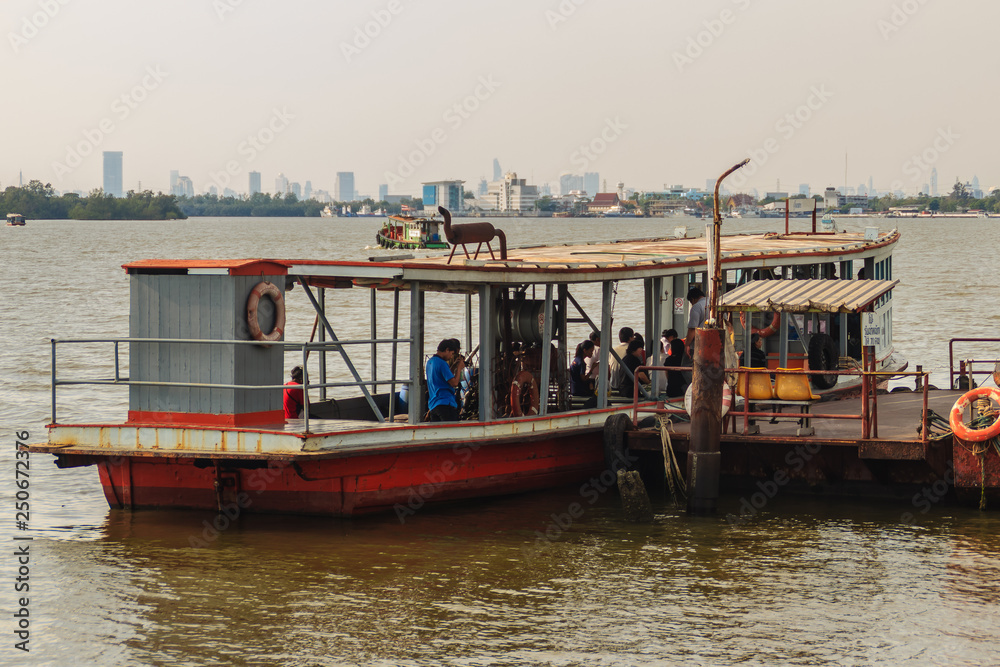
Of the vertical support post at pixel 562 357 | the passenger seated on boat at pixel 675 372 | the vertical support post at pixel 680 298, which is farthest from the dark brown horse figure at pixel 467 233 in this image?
the vertical support post at pixel 680 298

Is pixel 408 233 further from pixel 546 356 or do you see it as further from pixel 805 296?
pixel 546 356

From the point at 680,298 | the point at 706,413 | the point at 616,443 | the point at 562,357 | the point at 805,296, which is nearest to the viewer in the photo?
the point at 706,413

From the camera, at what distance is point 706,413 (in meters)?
13.9

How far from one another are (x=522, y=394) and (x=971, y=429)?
518 centimetres

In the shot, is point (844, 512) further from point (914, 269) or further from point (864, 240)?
point (914, 269)

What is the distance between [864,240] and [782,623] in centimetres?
1354

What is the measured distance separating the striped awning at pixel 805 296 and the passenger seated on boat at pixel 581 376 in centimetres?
222

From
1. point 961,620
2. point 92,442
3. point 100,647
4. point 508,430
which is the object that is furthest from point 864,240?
point 100,647

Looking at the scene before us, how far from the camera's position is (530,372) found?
15.1 meters

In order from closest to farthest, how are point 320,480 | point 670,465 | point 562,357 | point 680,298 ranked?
point 320,480 → point 670,465 → point 562,357 → point 680,298

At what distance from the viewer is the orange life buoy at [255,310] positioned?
12.8 meters

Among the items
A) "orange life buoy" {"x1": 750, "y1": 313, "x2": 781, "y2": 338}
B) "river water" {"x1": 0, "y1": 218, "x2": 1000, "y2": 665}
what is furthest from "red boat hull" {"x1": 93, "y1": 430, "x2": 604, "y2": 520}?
"orange life buoy" {"x1": 750, "y1": 313, "x2": 781, "y2": 338}

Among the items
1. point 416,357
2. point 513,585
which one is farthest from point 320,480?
point 513,585

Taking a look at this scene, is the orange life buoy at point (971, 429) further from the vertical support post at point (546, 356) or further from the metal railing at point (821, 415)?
the vertical support post at point (546, 356)
